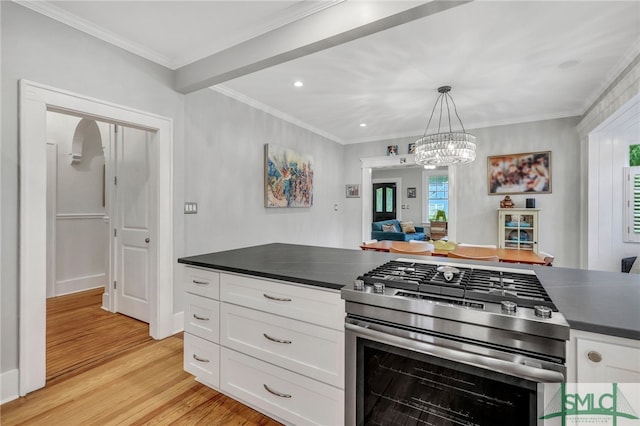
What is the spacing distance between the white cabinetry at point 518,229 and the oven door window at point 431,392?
12.8 feet

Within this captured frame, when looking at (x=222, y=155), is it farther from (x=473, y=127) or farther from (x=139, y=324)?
(x=473, y=127)

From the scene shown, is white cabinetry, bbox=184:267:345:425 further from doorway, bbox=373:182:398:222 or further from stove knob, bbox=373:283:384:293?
doorway, bbox=373:182:398:222

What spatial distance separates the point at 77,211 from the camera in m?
4.20

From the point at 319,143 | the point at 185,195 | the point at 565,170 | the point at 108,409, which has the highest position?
the point at 319,143

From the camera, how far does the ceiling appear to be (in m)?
2.02

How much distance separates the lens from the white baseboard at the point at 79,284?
12.9 feet

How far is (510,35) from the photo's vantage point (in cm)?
228

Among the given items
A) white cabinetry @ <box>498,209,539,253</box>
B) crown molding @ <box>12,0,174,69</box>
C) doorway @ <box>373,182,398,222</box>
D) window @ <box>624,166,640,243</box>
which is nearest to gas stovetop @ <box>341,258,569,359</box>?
crown molding @ <box>12,0,174,69</box>

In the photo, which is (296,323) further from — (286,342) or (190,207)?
(190,207)

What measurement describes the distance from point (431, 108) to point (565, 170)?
7.04ft

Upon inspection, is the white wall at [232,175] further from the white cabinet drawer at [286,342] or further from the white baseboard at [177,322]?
the white cabinet drawer at [286,342]

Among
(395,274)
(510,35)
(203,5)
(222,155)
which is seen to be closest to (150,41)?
(203,5)

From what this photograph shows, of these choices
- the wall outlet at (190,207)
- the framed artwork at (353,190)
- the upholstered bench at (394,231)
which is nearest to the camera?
the wall outlet at (190,207)

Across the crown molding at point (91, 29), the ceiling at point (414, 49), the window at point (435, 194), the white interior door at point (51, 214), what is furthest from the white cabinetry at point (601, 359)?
the window at point (435, 194)
